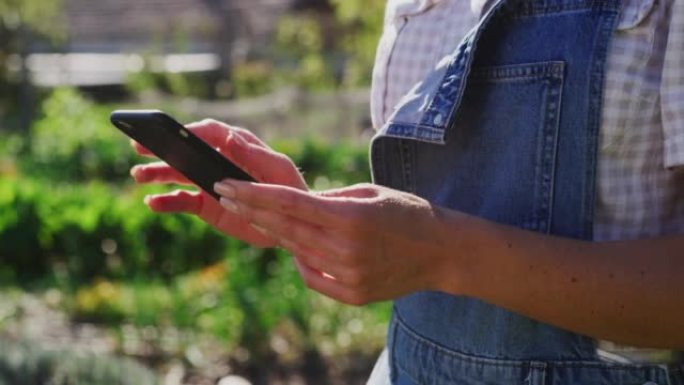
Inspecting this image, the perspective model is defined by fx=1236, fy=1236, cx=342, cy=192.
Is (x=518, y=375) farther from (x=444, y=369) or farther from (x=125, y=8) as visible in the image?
(x=125, y=8)

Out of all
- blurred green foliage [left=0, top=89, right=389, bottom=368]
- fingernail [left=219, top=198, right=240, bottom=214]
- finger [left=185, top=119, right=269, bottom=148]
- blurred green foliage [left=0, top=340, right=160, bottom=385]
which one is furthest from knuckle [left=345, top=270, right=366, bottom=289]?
blurred green foliage [left=0, top=89, right=389, bottom=368]

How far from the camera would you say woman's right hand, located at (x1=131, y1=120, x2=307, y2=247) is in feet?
5.31

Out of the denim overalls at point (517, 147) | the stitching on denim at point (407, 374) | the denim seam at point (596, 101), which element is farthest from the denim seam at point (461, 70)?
the stitching on denim at point (407, 374)

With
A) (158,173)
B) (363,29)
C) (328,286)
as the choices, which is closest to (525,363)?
(328,286)

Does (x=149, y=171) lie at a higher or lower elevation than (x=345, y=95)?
higher

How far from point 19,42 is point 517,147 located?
1697cm

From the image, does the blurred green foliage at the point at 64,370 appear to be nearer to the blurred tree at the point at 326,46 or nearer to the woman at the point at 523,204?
the woman at the point at 523,204

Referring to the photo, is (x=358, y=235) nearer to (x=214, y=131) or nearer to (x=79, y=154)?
(x=214, y=131)

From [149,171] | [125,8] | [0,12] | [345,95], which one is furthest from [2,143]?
[125,8]

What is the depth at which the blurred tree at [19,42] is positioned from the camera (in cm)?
1652

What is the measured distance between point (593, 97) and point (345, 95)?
45.2ft

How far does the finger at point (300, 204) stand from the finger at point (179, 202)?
493 mm

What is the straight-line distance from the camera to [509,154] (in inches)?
54.6

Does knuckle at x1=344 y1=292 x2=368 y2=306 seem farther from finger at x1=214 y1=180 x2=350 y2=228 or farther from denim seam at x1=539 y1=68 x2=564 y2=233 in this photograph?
denim seam at x1=539 y1=68 x2=564 y2=233
